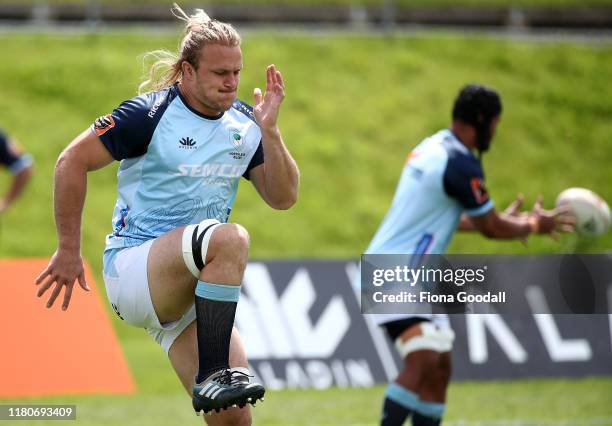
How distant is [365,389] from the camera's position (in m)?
11.1

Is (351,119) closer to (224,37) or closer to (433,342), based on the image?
(433,342)

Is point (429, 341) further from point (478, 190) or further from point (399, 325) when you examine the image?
point (478, 190)

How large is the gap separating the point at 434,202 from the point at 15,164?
427 centimetres

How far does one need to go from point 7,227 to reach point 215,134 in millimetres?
10037

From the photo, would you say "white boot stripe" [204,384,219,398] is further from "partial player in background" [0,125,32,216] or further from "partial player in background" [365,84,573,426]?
"partial player in background" [0,125,32,216]

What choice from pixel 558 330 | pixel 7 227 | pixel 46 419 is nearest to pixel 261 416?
pixel 46 419

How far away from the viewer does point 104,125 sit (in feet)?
16.6

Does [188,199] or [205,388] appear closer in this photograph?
[205,388]

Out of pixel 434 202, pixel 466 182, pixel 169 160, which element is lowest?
pixel 434 202

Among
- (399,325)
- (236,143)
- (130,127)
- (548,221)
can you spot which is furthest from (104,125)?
(548,221)

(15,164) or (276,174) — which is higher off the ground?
(276,174)

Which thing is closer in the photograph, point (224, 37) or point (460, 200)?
point (224, 37)

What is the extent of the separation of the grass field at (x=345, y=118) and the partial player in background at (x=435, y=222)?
17.3ft

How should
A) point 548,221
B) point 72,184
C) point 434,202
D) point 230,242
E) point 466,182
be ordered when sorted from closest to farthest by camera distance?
point 230,242 → point 72,184 → point 466,182 → point 434,202 → point 548,221
